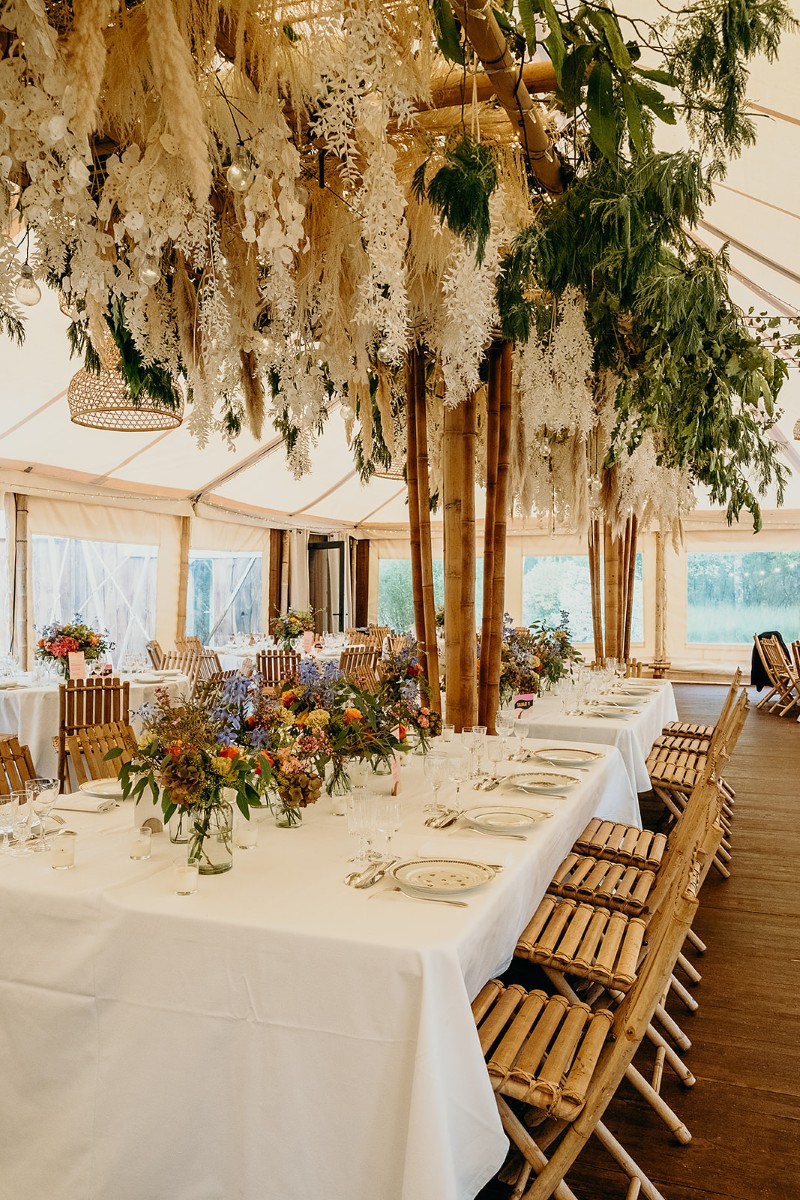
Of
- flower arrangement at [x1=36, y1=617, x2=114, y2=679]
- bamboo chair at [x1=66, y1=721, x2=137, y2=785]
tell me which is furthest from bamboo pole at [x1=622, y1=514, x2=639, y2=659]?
bamboo chair at [x1=66, y1=721, x2=137, y2=785]

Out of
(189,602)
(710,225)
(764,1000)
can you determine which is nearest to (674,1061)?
(764,1000)

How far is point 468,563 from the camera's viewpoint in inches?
168

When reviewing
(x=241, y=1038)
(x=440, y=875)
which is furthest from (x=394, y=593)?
(x=241, y=1038)

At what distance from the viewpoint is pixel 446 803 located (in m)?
2.89

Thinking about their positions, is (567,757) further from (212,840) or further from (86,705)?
(86,705)

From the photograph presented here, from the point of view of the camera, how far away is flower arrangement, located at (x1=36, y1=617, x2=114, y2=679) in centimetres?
601

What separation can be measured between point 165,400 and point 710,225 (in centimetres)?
454

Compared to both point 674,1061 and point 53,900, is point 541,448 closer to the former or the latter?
point 674,1061

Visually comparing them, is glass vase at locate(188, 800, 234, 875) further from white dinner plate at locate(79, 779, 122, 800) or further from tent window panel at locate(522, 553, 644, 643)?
tent window panel at locate(522, 553, 644, 643)

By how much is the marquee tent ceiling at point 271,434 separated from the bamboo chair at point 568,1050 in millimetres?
2867

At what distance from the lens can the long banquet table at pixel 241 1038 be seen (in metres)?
1.66

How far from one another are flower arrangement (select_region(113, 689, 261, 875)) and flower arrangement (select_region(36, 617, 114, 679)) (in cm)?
405

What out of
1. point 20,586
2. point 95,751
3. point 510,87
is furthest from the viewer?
point 20,586

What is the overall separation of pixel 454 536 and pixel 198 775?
2.38m
